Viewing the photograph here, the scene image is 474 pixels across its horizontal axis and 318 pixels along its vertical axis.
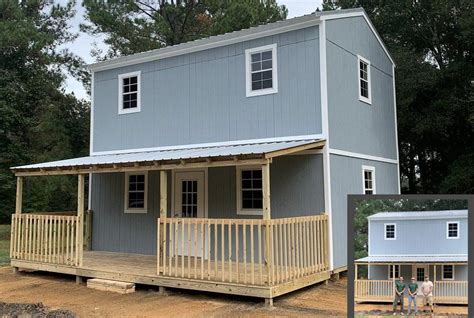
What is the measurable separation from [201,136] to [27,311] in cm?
551

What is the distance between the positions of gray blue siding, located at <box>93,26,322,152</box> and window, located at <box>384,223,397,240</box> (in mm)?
6853

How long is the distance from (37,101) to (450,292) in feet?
69.8

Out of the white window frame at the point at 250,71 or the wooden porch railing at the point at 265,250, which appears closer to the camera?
the wooden porch railing at the point at 265,250

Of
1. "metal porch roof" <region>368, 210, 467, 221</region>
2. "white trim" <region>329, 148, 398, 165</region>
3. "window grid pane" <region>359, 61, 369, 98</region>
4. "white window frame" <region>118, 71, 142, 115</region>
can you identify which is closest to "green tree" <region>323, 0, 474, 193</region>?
"white trim" <region>329, 148, 398, 165</region>

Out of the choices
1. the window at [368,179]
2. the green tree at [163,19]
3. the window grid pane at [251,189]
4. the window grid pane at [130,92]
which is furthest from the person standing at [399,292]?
the green tree at [163,19]

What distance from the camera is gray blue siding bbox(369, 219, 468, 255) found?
2.76 meters

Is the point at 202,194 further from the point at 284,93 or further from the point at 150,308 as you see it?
the point at 150,308

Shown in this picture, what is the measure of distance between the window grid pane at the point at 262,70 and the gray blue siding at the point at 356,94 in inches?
51.5

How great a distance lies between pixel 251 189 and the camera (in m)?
10.2

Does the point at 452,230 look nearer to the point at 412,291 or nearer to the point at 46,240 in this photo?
the point at 412,291

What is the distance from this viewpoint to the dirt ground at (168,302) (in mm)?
7227

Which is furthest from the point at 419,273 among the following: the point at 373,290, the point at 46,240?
the point at 46,240

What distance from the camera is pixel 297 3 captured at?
75.3 feet

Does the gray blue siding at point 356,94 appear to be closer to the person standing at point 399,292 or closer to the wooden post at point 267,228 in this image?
the wooden post at point 267,228
